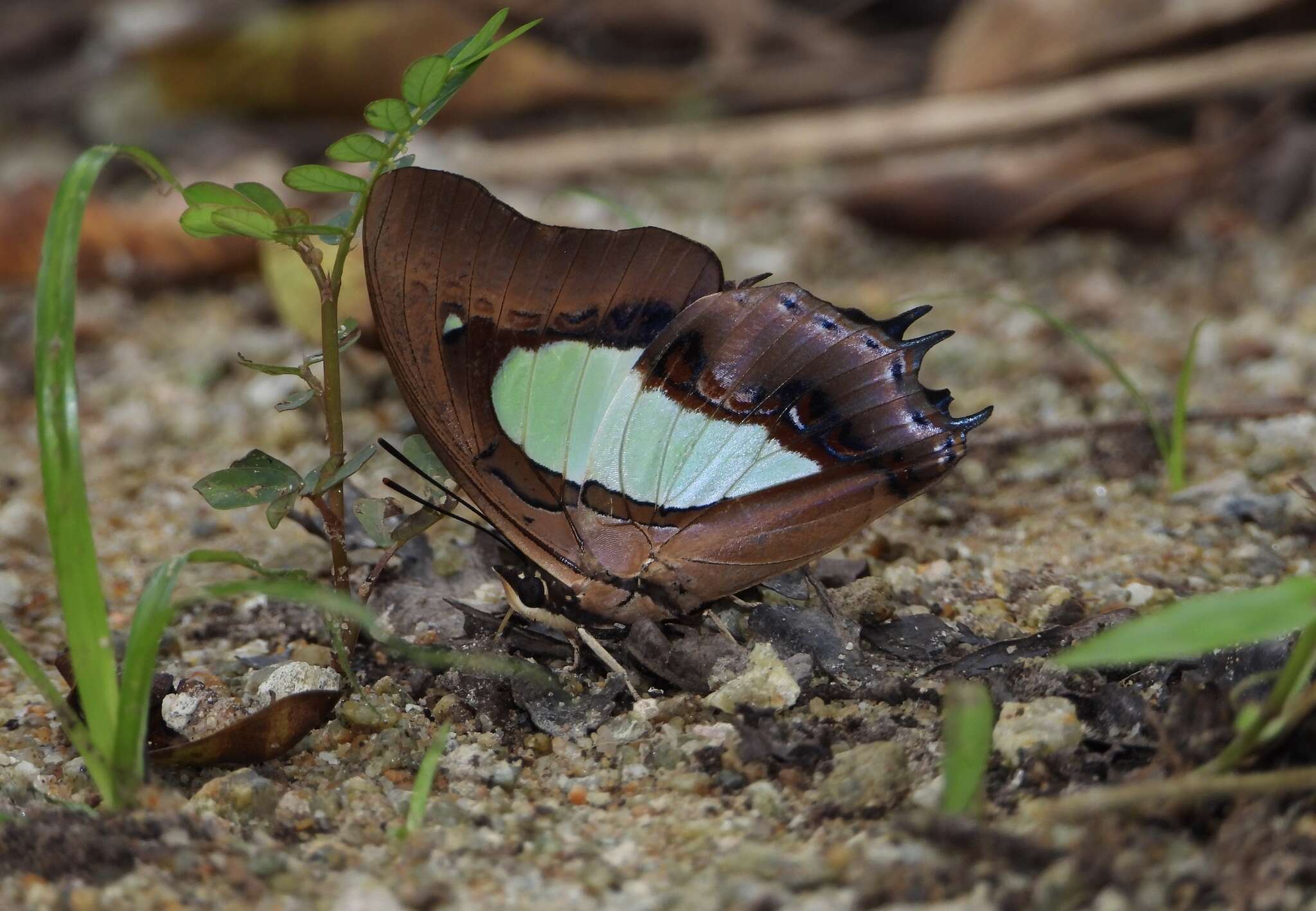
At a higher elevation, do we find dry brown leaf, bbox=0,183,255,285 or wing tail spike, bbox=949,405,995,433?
dry brown leaf, bbox=0,183,255,285

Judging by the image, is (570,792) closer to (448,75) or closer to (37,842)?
(37,842)

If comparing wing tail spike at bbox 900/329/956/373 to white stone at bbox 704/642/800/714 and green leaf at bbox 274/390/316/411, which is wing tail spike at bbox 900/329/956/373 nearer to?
white stone at bbox 704/642/800/714

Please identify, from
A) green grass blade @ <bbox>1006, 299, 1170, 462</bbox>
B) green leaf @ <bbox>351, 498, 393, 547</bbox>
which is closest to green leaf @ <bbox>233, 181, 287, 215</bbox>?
green leaf @ <bbox>351, 498, 393, 547</bbox>

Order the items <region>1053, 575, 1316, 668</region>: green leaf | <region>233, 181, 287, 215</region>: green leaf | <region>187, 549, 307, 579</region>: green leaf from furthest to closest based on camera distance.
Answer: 1. <region>233, 181, 287, 215</region>: green leaf
2. <region>187, 549, 307, 579</region>: green leaf
3. <region>1053, 575, 1316, 668</region>: green leaf

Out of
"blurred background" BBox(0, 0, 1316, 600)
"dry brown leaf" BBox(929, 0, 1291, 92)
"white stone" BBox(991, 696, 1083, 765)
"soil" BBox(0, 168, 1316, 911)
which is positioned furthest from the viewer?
"dry brown leaf" BBox(929, 0, 1291, 92)

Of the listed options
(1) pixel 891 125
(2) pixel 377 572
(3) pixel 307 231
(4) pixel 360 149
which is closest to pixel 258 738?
(2) pixel 377 572

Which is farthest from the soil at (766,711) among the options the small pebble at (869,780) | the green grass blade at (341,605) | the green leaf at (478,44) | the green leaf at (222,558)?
the green leaf at (478,44)

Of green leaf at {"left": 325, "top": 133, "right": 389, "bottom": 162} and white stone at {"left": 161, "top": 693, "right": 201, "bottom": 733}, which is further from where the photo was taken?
white stone at {"left": 161, "top": 693, "right": 201, "bottom": 733}

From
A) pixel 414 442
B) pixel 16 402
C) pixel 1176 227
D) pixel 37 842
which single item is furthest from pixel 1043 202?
pixel 37 842
